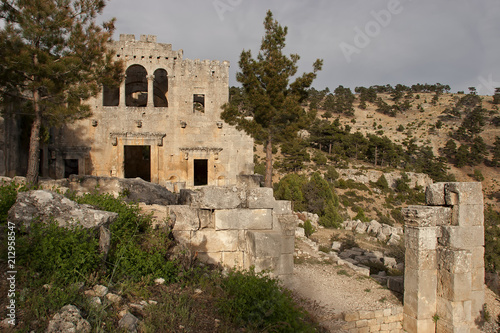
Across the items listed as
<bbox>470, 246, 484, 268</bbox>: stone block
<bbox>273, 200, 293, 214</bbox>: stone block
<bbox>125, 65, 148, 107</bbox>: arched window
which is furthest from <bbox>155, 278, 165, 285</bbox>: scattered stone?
<bbox>125, 65, 148, 107</bbox>: arched window

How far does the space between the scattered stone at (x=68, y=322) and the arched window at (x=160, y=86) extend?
605 inches

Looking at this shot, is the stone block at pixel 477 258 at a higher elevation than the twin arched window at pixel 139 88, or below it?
below

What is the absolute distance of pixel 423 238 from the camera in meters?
6.62

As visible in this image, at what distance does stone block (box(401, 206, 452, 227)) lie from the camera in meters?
6.64

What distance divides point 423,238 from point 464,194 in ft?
Result: 4.20

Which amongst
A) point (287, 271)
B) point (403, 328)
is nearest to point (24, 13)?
point (287, 271)

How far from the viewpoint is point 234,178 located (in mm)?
16672

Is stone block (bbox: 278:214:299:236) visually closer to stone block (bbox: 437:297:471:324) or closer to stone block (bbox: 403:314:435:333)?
stone block (bbox: 403:314:435:333)

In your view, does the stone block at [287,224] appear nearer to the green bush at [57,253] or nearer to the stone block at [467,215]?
the stone block at [467,215]

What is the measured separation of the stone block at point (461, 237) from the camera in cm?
655

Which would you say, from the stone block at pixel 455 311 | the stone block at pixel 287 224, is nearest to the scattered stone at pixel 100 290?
the stone block at pixel 287 224

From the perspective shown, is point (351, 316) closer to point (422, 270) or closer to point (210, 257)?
point (422, 270)

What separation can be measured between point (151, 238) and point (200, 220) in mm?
1114

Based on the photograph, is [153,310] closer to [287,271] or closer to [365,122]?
[287,271]
